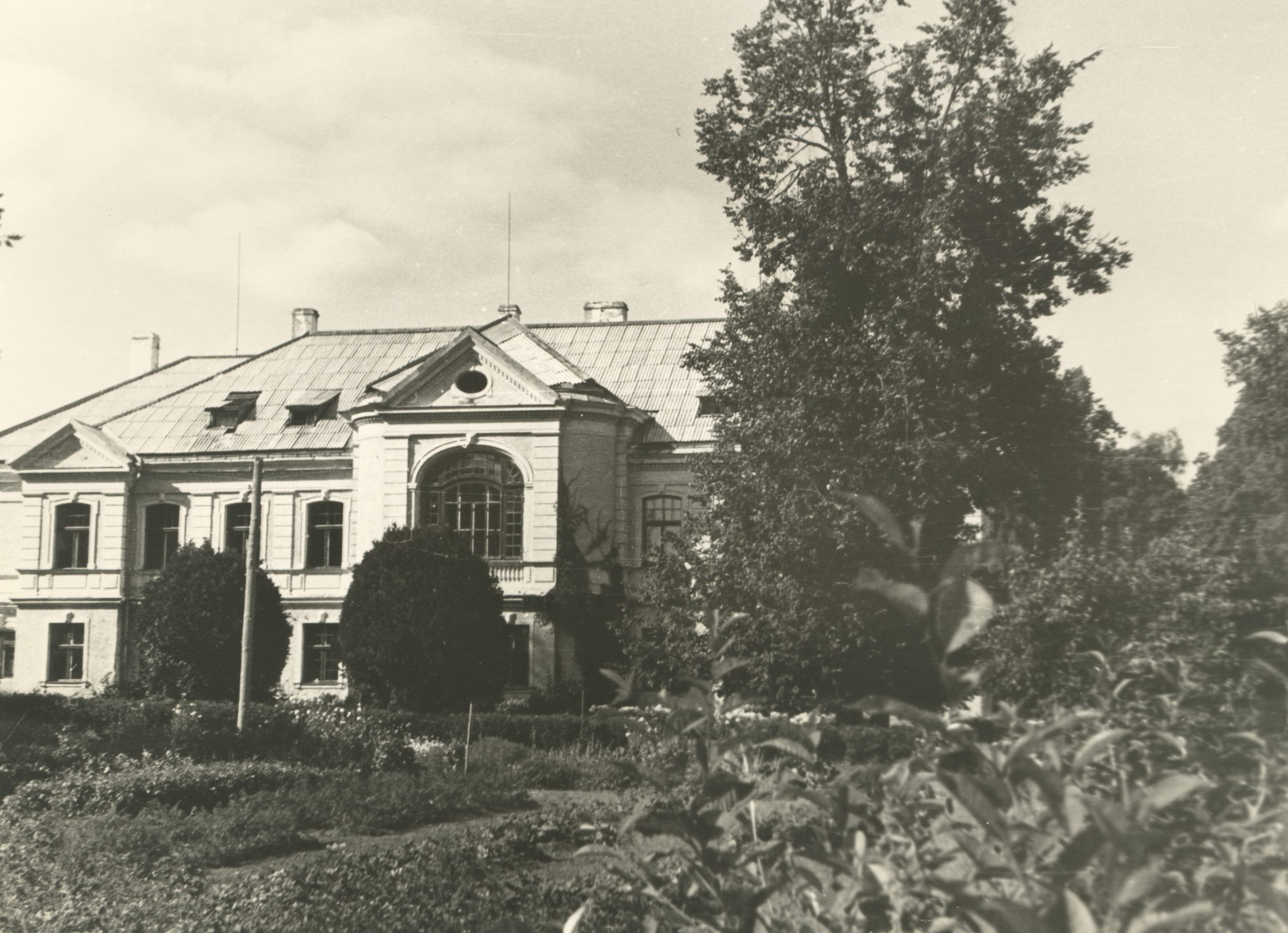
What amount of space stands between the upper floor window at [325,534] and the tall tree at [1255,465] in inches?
831

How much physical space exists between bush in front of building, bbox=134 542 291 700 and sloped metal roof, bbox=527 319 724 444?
8.77 meters

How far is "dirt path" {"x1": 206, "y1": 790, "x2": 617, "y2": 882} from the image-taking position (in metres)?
8.09

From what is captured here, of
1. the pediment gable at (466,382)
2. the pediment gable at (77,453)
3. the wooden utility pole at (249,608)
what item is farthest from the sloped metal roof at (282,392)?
the wooden utility pole at (249,608)

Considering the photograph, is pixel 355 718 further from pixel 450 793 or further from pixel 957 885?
pixel 957 885

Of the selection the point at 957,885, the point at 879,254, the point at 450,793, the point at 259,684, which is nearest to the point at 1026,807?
the point at 957,885

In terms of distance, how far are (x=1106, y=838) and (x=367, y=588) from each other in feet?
69.8

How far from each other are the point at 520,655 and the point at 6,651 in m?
13.9

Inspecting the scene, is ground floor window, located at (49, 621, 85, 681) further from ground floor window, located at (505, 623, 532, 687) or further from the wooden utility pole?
the wooden utility pole

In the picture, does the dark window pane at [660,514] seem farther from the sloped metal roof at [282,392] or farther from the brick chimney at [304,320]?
the brick chimney at [304,320]

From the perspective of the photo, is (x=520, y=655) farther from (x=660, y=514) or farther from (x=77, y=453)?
(x=77, y=453)

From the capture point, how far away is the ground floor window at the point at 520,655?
24.2m

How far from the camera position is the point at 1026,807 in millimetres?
1567

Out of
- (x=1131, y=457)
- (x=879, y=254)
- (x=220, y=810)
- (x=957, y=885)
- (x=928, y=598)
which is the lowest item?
(x=220, y=810)

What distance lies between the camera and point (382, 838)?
9984 mm
